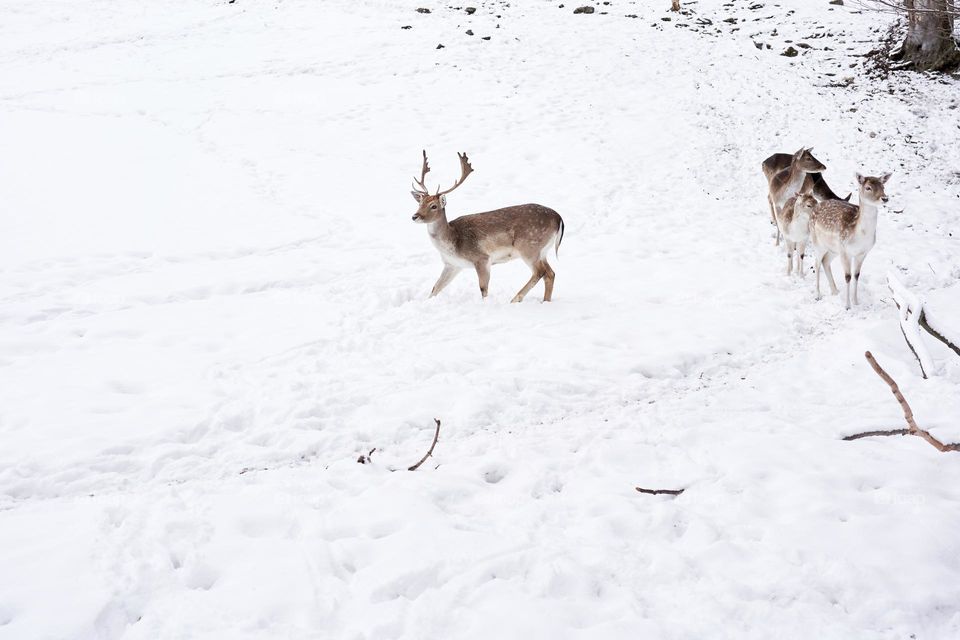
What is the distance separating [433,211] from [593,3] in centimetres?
2074

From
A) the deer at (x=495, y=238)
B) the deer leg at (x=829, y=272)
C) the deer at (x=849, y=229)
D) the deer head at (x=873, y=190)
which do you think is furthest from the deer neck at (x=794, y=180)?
the deer at (x=495, y=238)

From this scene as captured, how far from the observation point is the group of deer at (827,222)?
24.0 ft

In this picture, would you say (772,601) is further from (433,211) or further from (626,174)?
(626,174)

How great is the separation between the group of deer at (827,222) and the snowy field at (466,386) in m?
0.42

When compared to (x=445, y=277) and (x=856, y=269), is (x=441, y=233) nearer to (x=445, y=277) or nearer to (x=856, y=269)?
(x=445, y=277)

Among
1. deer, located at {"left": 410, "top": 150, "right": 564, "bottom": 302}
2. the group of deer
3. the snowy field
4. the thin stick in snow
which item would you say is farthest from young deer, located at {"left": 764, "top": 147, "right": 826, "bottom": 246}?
the thin stick in snow

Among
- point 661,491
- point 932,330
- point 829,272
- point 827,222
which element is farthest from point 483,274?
point 932,330

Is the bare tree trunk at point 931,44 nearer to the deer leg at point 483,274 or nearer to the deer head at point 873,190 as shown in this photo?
the deer head at point 873,190

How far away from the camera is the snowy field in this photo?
331 cm

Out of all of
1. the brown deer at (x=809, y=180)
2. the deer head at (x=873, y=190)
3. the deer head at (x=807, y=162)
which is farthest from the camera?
the deer head at (x=807, y=162)

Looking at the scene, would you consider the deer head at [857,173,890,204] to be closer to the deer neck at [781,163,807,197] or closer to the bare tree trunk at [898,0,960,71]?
the deer neck at [781,163,807,197]

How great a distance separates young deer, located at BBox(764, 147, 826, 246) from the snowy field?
62 cm

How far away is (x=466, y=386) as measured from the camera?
568 cm

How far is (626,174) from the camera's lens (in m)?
13.2
